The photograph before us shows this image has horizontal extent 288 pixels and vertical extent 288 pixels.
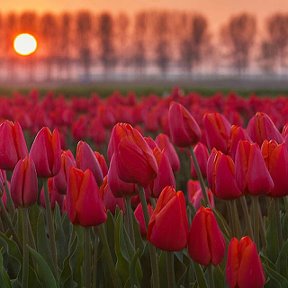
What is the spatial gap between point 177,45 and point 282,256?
309ft

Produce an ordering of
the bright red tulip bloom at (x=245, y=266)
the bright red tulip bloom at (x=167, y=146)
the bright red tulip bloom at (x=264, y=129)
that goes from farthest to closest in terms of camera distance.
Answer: the bright red tulip bloom at (x=167, y=146)
the bright red tulip bloom at (x=264, y=129)
the bright red tulip bloom at (x=245, y=266)

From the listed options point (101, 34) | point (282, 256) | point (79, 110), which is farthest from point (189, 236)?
point (101, 34)

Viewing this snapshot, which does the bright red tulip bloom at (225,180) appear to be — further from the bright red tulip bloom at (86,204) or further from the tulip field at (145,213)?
the bright red tulip bloom at (86,204)

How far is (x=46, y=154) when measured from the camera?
2078mm

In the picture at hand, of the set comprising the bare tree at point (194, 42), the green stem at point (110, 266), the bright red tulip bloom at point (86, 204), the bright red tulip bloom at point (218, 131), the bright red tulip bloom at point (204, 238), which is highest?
the bare tree at point (194, 42)

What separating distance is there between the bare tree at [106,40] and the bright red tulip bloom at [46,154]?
90.7 meters

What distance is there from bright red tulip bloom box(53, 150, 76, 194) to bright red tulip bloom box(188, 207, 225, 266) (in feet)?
2.64

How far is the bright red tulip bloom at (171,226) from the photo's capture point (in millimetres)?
1564

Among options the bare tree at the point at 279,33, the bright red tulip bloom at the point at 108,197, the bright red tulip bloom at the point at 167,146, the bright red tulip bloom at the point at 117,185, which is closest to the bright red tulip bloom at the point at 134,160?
the bright red tulip bloom at the point at 117,185

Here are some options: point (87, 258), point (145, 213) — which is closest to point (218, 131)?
point (145, 213)

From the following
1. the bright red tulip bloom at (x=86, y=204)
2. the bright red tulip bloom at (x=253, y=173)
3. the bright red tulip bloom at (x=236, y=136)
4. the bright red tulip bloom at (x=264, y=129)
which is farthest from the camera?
the bright red tulip bloom at (x=264, y=129)

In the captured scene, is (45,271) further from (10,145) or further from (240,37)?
(240,37)

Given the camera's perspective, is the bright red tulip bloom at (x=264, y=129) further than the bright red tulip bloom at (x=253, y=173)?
Yes

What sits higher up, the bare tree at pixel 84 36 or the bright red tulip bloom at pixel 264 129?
the bare tree at pixel 84 36
